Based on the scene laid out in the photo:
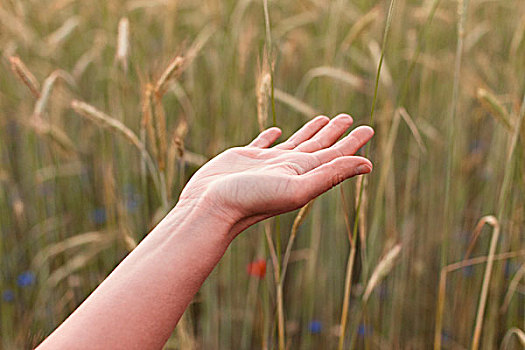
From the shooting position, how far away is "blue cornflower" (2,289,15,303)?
123cm

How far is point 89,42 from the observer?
72.9 inches

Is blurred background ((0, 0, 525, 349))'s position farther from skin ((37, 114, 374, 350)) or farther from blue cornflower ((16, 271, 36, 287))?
skin ((37, 114, 374, 350))

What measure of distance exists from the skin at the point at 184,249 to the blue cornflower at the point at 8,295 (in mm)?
709

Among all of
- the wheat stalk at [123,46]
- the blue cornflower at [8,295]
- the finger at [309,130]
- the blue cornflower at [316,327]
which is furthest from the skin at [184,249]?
the blue cornflower at [8,295]

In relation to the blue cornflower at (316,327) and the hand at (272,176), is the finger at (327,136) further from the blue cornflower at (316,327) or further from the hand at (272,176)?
the blue cornflower at (316,327)

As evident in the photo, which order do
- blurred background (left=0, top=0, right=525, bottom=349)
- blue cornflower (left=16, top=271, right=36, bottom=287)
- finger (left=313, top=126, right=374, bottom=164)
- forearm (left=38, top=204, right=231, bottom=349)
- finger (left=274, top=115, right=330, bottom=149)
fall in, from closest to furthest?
1. forearm (left=38, top=204, right=231, bottom=349)
2. finger (left=313, top=126, right=374, bottom=164)
3. finger (left=274, top=115, right=330, bottom=149)
4. blurred background (left=0, top=0, right=525, bottom=349)
5. blue cornflower (left=16, top=271, right=36, bottom=287)

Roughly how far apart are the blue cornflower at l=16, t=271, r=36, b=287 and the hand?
2.35 feet

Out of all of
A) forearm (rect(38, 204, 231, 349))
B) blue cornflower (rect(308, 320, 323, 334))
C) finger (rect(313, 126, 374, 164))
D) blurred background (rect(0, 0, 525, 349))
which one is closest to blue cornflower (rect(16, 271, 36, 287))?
blurred background (rect(0, 0, 525, 349))

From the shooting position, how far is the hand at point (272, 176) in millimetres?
647

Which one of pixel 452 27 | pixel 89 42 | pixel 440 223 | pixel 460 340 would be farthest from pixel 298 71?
pixel 460 340

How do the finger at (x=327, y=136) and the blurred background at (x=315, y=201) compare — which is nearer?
the finger at (x=327, y=136)

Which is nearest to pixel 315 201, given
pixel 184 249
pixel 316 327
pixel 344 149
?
pixel 316 327

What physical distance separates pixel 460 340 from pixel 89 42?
4.64 feet

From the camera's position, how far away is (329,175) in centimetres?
65
